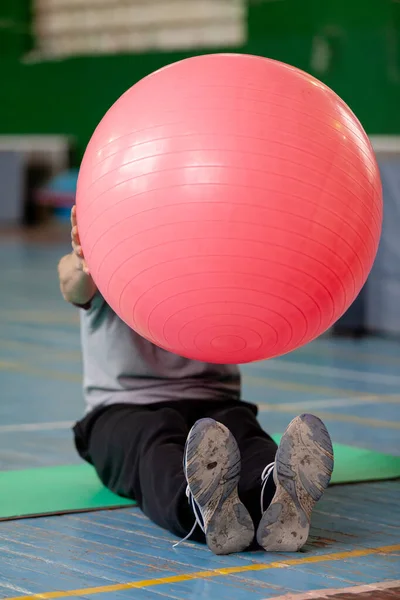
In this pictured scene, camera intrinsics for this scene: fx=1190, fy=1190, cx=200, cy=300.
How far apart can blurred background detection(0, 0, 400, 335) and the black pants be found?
989cm

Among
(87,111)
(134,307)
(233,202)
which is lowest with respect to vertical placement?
(134,307)

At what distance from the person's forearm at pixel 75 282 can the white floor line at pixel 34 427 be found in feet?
4.12

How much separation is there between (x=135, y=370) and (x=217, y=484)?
706 millimetres

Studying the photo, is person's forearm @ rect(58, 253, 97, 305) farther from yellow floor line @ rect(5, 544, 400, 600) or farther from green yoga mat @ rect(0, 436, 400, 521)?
yellow floor line @ rect(5, 544, 400, 600)

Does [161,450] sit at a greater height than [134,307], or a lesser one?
lesser

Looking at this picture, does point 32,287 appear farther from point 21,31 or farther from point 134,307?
point 21,31

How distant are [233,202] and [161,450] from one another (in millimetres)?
838

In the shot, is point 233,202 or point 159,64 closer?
point 233,202

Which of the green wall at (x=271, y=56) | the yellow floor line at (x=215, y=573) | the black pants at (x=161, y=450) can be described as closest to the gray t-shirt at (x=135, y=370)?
the black pants at (x=161, y=450)

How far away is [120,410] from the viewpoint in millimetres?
3318

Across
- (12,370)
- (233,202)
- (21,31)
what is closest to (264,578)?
(233,202)

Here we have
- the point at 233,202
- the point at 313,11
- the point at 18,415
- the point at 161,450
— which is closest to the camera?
the point at 233,202

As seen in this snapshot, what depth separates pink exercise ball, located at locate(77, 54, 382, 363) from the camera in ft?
8.27

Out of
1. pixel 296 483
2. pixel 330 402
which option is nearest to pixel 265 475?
pixel 296 483
